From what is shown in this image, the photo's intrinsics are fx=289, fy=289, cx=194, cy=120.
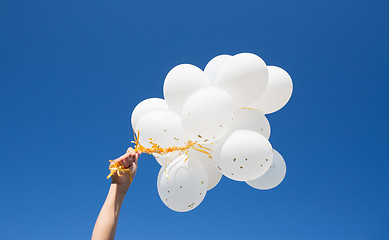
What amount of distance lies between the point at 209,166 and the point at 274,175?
0.72 m

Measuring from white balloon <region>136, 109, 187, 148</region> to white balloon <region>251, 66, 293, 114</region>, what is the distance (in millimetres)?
818

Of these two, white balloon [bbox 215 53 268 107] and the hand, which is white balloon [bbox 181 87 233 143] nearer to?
white balloon [bbox 215 53 268 107]

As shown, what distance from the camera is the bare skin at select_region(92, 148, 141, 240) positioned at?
138cm

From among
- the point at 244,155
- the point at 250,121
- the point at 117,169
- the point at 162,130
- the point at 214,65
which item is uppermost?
the point at 214,65

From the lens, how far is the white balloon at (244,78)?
2672mm

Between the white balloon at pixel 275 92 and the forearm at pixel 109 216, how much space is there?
6.04ft

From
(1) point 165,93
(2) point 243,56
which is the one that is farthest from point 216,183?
(2) point 243,56

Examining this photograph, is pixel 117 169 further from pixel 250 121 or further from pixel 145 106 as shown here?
pixel 145 106

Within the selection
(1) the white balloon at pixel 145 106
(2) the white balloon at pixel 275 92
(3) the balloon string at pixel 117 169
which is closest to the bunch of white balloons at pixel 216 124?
(2) the white balloon at pixel 275 92

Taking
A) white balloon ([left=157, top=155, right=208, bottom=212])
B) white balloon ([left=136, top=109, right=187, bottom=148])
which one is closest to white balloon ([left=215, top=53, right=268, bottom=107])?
white balloon ([left=136, top=109, right=187, bottom=148])

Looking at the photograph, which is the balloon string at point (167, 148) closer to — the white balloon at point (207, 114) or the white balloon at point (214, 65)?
the white balloon at point (207, 114)

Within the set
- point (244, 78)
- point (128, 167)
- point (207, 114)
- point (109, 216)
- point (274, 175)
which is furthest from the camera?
point (274, 175)

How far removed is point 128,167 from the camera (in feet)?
5.68

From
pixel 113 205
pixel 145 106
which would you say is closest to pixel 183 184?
pixel 145 106
